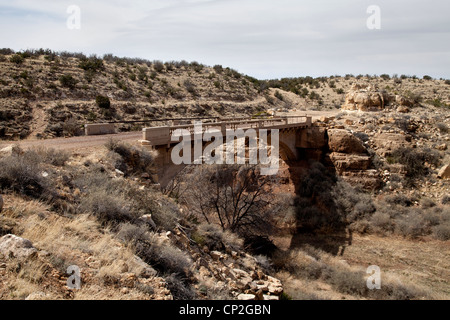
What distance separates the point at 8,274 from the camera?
4434 millimetres

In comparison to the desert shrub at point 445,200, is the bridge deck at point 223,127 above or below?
above

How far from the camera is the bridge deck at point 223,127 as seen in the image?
13234 mm

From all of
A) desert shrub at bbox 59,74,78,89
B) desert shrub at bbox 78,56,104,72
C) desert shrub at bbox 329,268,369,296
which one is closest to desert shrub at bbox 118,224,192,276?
desert shrub at bbox 329,268,369,296

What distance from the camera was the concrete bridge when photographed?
44.5ft

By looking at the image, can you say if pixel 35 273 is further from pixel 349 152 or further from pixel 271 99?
pixel 271 99

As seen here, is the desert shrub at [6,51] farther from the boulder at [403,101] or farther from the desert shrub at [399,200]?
the boulder at [403,101]

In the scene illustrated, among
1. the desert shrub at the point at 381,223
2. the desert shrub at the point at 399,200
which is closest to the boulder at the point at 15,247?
the desert shrub at the point at 381,223

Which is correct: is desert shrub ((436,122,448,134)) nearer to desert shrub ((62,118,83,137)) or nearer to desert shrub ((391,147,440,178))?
desert shrub ((391,147,440,178))

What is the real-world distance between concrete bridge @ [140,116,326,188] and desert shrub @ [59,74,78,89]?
49.0 feet

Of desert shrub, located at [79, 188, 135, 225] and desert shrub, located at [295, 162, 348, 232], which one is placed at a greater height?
desert shrub, located at [79, 188, 135, 225]

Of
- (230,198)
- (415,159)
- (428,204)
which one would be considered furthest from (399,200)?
(230,198)

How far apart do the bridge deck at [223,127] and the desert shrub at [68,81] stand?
18390 mm

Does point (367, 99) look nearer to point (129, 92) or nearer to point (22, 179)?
point (129, 92)
